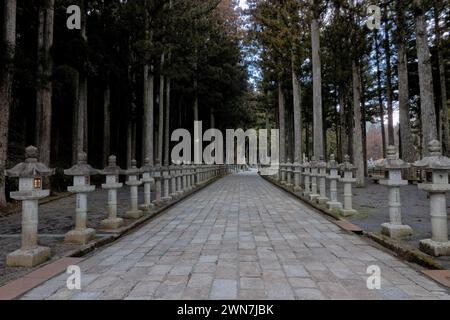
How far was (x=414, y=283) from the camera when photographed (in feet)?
12.2

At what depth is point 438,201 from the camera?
4.66 meters

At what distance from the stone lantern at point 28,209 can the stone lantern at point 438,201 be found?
5314mm

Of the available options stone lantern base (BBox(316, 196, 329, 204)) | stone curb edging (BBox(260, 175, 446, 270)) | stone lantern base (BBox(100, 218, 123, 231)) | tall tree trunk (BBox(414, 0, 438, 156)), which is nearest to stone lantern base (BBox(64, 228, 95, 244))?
stone lantern base (BBox(100, 218, 123, 231))

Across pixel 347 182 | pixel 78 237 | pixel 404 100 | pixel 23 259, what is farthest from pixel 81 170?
pixel 404 100

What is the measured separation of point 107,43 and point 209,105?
1307 cm

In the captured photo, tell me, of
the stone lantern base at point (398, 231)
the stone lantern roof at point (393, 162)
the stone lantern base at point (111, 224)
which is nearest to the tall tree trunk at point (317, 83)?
the stone lantern roof at point (393, 162)

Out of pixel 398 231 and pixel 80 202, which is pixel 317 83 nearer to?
pixel 398 231

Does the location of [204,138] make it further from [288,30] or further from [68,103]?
[288,30]

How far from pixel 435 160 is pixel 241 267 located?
3053 mm

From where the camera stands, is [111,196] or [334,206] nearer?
[111,196]

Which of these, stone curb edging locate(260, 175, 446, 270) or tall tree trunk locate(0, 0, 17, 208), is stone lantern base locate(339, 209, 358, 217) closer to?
stone curb edging locate(260, 175, 446, 270)

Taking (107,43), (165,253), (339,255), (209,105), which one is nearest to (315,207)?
(339,255)

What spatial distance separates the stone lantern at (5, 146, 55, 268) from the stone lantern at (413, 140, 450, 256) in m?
5.31

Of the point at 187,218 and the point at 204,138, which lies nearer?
the point at 187,218
